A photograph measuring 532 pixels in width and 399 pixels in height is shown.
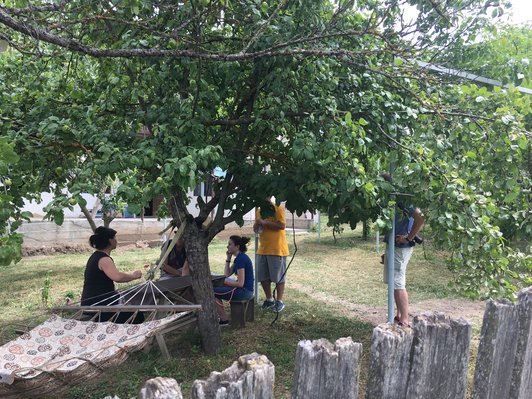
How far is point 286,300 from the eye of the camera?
7.17m

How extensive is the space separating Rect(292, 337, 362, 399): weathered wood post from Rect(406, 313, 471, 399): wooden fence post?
33 centimetres

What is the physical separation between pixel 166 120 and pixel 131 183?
85 centimetres

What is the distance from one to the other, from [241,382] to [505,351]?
136 centimetres

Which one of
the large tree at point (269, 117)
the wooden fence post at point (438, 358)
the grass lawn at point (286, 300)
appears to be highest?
the large tree at point (269, 117)

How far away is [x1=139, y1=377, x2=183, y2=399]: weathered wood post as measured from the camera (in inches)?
53.6

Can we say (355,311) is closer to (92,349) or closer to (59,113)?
(92,349)

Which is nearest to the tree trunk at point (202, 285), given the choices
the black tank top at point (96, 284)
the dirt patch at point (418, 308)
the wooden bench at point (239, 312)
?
the wooden bench at point (239, 312)

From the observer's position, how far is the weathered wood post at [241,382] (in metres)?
1.42

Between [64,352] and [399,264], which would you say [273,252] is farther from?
[64,352]

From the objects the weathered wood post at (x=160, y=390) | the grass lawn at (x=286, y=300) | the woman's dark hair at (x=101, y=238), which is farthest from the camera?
the woman's dark hair at (x=101, y=238)

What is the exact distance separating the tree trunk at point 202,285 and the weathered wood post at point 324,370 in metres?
3.23

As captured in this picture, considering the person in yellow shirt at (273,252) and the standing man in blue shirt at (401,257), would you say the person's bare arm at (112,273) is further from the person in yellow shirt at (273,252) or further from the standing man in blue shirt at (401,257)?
the standing man in blue shirt at (401,257)

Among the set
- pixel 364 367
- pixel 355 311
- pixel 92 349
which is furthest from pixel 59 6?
pixel 355 311

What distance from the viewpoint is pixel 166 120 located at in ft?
12.9
